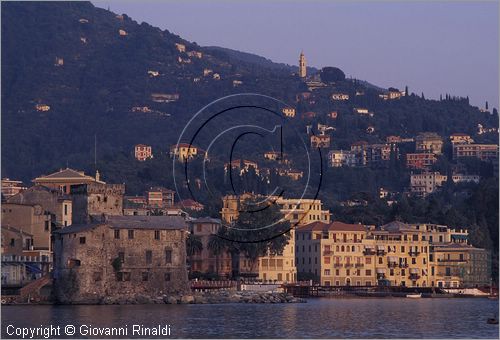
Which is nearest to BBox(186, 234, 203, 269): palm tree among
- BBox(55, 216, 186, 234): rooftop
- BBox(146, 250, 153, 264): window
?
BBox(55, 216, 186, 234): rooftop

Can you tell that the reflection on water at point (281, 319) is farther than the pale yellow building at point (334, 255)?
No

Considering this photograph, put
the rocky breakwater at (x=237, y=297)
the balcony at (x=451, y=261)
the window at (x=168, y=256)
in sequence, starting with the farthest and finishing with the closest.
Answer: the balcony at (x=451, y=261) < the rocky breakwater at (x=237, y=297) < the window at (x=168, y=256)

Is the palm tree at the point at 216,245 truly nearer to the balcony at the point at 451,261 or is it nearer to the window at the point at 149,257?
the balcony at the point at 451,261

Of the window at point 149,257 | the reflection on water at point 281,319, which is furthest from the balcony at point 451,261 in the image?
the window at point 149,257

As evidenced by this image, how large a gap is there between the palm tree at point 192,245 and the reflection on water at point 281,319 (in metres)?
21.4

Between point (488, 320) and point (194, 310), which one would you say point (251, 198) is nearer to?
point (194, 310)

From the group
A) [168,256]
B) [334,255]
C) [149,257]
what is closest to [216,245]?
[334,255]

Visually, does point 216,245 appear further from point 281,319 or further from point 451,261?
point 281,319

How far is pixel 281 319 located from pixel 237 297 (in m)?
21.5

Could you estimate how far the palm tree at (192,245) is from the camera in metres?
115

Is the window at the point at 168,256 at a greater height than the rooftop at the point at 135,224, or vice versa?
the rooftop at the point at 135,224

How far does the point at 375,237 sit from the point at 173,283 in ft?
136

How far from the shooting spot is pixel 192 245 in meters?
115

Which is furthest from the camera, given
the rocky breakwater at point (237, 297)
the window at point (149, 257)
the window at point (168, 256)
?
the rocky breakwater at point (237, 297)
